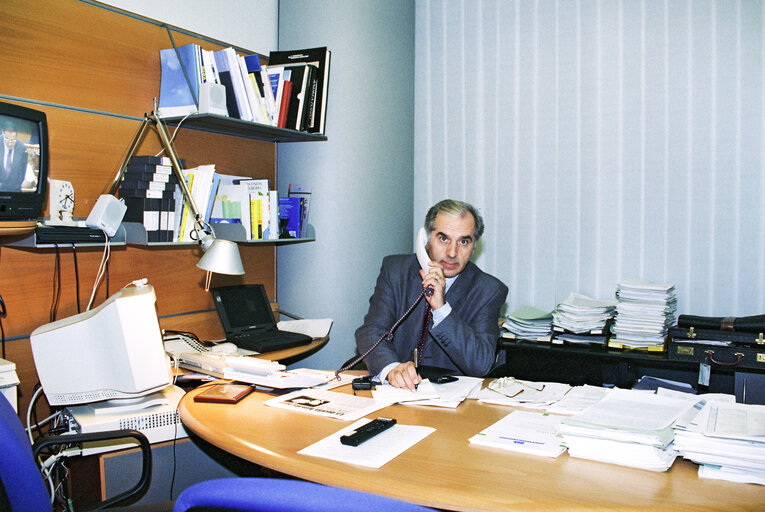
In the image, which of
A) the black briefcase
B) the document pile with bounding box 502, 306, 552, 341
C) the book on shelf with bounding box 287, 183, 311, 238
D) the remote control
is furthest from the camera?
the book on shelf with bounding box 287, 183, 311, 238

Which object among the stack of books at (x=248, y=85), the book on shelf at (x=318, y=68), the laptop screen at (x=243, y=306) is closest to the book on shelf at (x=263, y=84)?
the stack of books at (x=248, y=85)

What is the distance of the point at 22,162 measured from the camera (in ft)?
6.19

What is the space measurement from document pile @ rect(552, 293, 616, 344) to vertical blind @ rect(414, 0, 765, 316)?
0.35 meters

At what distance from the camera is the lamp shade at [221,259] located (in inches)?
81.3

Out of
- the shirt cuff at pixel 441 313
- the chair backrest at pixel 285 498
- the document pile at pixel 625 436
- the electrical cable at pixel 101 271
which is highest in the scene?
the electrical cable at pixel 101 271

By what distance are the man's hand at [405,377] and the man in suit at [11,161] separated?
1339 millimetres

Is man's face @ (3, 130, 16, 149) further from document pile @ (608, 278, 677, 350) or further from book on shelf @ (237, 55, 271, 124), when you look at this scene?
document pile @ (608, 278, 677, 350)

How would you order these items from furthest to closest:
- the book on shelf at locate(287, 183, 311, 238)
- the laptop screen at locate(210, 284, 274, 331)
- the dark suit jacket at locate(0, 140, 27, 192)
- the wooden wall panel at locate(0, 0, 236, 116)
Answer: the book on shelf at locate(287, 183, 311, 238) < the laptop screen at locate(210, 284, 274, 331) < the wooden wall panel at locate(0, 0, 236, 116) < the dark suit jacket at locate(0, 140, 27, 192)

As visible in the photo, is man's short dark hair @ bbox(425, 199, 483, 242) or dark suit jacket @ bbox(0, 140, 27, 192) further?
man's short dark hair @ bbox(425, 199, 483, 242)

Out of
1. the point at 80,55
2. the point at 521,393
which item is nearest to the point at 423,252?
the point at 521,393

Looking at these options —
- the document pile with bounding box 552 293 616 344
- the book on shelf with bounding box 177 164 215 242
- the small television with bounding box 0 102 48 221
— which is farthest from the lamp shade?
the document pile with bounding box 552 293 616 344

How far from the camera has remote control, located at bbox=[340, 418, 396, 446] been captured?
1.35 m

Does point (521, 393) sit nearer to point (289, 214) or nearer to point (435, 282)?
point (435, 282)

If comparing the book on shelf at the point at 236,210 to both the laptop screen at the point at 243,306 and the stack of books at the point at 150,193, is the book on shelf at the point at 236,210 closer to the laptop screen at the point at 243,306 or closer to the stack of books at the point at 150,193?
the laptop screen at the point at 243,306
